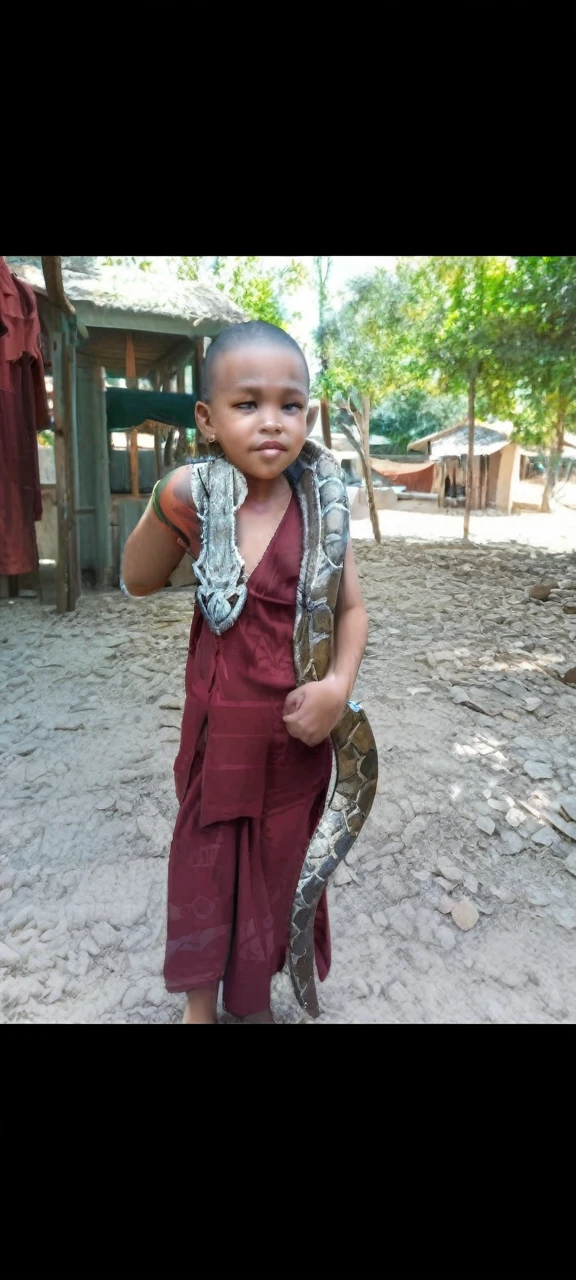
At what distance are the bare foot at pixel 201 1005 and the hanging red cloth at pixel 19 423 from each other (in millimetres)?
3106

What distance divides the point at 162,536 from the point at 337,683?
40 centimetres

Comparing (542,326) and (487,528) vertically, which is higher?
(542,326)

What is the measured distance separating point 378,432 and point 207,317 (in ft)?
63.1

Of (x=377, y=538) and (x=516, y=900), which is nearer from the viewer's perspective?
(x=516, y=900)

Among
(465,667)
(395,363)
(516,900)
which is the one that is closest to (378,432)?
(395,363)

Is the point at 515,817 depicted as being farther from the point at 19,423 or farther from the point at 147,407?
the point at 147,407

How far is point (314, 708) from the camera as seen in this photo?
1.20m

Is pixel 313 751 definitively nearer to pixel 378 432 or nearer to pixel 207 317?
pixel 207 317

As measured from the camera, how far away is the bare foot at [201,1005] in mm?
1433

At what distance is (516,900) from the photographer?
2381mm

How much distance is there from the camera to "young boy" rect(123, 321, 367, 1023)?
111 cm

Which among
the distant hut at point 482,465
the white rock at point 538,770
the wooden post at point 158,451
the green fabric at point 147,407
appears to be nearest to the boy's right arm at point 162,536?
the white rock at point 538,770

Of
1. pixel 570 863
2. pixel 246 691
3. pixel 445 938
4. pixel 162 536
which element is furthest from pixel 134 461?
pixel 246 691

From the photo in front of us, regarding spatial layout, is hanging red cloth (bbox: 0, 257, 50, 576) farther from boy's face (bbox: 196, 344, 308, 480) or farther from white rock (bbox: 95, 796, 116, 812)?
boy's face (bbox: 196, 344, 308, 480)
